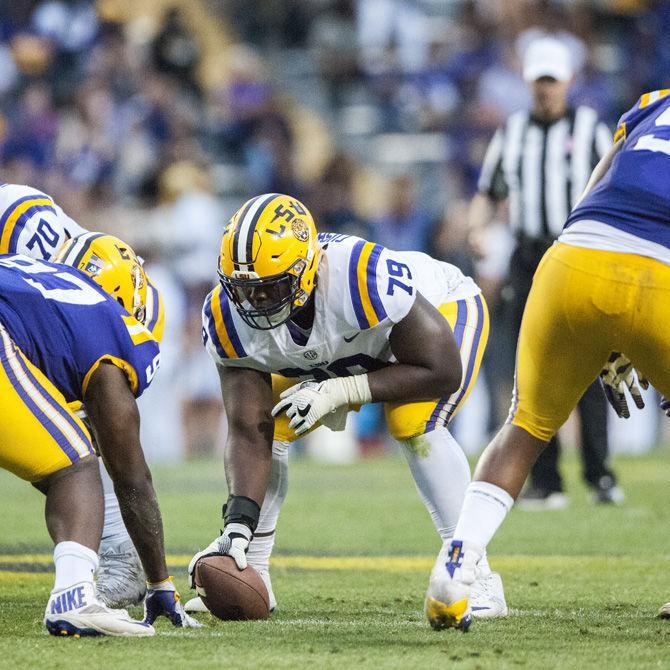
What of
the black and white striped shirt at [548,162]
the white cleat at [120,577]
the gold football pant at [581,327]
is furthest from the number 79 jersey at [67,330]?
the black and white striped shirt at [548,162]

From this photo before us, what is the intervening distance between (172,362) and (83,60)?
4.15 metres

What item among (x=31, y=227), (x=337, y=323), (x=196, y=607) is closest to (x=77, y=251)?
(x=31, y=227)

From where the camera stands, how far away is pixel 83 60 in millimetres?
13906

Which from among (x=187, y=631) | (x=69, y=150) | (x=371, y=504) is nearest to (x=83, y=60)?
(x=69, y=150)

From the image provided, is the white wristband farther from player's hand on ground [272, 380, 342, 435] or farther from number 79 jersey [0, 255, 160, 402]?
number 79 jersey [0, 255, 160, 402]

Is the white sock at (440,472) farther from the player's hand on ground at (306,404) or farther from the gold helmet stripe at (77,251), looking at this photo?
the gold helmet stripe at (77,251)

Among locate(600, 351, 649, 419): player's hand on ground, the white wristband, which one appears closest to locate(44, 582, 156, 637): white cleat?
the white wristband

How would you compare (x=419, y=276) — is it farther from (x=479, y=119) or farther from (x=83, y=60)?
(x=83, y=60)

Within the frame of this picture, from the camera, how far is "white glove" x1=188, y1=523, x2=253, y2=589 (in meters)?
4.23

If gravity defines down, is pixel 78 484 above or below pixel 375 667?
above

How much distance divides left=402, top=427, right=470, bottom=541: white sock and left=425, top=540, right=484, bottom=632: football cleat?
0.72 metres

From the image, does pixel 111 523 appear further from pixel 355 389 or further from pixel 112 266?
pixel 355 389

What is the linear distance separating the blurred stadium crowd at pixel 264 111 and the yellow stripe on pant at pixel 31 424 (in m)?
7.25

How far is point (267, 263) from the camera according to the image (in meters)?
4.16
